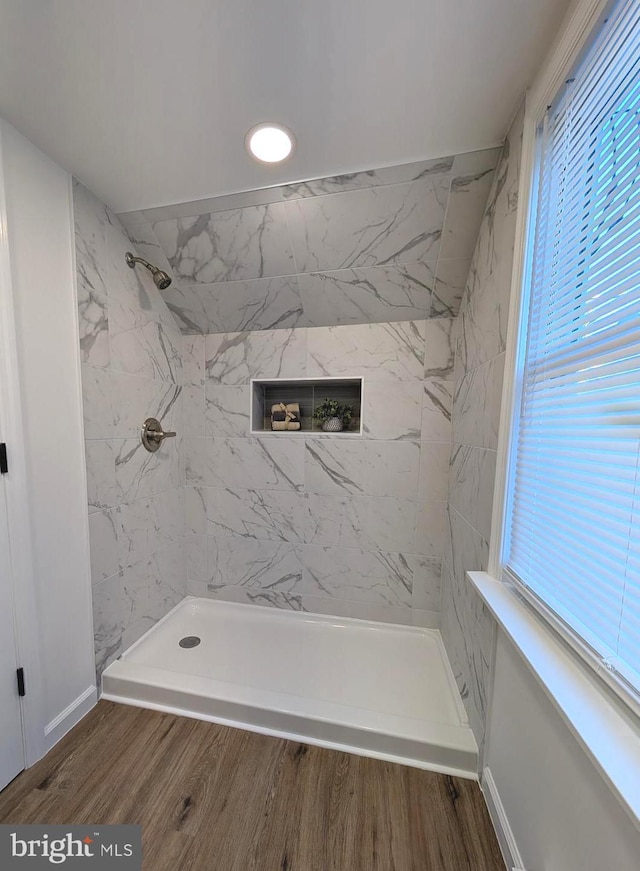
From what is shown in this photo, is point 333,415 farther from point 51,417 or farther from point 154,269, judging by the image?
point 51,417

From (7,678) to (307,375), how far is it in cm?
178

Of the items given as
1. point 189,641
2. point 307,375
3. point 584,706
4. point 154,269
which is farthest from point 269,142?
point 189,641

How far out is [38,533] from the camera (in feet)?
3.69

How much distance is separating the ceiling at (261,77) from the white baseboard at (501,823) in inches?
84.5

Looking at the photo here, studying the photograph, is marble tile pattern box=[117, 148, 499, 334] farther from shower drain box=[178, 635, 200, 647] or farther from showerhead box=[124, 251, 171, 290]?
shower drain box=[178, 635, 200, 647]

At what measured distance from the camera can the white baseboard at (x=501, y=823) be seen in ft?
2.69

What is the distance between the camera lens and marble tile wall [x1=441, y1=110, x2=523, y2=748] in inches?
40.4

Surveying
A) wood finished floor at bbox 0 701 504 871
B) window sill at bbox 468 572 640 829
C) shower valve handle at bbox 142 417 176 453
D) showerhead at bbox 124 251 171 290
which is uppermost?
showerhead at bbox 124 251 171 290

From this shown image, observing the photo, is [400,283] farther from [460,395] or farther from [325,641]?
[325,641]

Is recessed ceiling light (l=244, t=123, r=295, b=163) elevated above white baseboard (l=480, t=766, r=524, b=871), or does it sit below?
above

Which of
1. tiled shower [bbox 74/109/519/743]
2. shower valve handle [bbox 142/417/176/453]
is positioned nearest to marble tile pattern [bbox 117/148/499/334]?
tiled shower [bbox 74/109/519/743]

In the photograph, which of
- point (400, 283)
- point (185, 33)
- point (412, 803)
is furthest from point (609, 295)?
point (412, 803)

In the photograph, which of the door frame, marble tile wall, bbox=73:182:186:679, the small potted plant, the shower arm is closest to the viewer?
the door frame

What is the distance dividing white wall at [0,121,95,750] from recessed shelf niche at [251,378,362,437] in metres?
0.96
